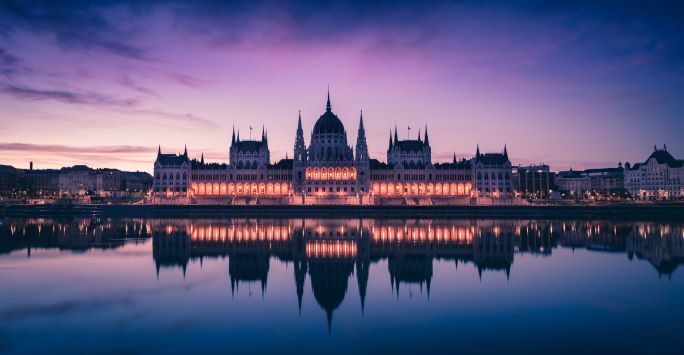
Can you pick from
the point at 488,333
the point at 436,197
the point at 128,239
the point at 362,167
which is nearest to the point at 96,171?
the point at 362,167

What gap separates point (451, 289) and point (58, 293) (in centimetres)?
2112

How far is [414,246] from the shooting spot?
45.6 meters

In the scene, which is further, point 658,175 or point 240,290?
point 658,175

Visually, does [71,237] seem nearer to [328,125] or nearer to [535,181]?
[328,125]

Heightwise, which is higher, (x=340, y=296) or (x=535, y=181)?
(x=535, y=181)

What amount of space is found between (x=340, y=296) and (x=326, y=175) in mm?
103138

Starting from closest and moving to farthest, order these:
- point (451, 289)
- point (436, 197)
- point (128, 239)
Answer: point (451, 289)
point (128, 239)
point (436, 197)

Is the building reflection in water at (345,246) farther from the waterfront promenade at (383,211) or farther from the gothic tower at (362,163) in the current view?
the gothic tower at (362,163)

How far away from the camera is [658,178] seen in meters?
156

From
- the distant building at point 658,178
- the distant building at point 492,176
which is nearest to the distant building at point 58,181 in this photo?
the distant building at point 492,176

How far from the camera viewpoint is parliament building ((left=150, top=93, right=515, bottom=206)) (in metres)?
128

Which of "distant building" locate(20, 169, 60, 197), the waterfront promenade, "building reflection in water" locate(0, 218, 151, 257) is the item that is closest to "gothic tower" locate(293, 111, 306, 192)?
the waterfront promenade

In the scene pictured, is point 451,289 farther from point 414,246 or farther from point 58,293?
point 58,293

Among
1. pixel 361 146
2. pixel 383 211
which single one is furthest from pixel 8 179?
pixel 383 211
